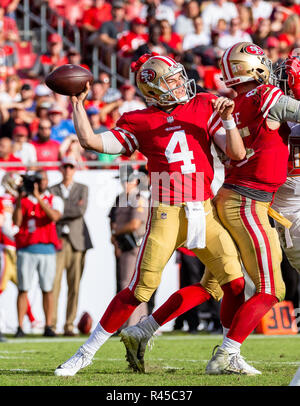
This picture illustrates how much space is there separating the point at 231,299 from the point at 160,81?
1.45m

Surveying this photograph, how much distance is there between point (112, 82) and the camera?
13.3m

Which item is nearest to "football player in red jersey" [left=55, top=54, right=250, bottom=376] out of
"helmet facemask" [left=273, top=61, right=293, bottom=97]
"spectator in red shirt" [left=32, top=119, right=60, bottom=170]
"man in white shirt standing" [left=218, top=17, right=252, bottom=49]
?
"helmet facemask" [left=273, top=61, right=293, bottom=97]

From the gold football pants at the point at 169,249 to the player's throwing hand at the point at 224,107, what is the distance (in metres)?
0.65

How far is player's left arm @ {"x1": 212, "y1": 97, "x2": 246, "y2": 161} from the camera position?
490 centimetres

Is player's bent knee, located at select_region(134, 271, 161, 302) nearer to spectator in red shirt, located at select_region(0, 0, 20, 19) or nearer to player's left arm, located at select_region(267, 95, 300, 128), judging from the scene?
player's left arm, located at select_region(267, 95, 300, 128)

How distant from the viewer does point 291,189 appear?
5496mm

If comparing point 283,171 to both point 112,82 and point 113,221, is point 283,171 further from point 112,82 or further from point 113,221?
point 112,82

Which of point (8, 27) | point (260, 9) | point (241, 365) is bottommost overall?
point (241, 365)

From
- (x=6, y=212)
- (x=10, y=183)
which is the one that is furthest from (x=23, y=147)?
(x=6, y=212)

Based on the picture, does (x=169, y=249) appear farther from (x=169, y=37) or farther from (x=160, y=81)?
(x=169, y=37)

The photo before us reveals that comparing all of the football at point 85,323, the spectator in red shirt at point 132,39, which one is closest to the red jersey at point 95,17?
the spectator in red shirt at point 132,39

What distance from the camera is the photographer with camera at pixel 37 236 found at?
30.2 ft
